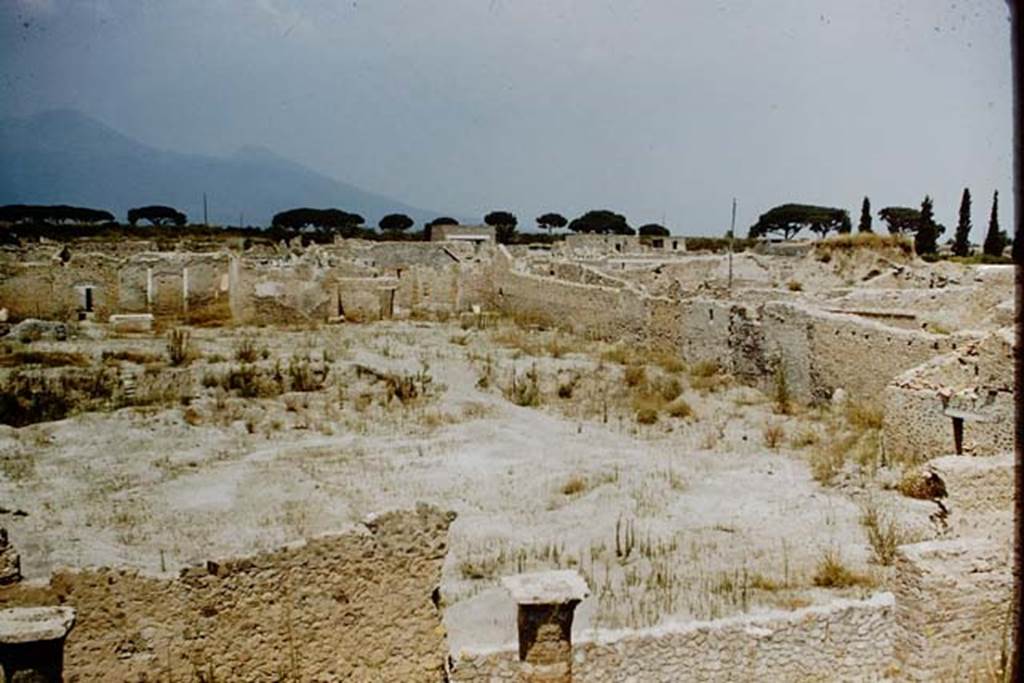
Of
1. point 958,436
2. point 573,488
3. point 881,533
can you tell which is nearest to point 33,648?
point 573,488

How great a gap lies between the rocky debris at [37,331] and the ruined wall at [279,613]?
16.3m

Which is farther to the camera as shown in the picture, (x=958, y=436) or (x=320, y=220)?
(x=320, y=220)

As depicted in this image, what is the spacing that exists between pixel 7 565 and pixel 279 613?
1750mm

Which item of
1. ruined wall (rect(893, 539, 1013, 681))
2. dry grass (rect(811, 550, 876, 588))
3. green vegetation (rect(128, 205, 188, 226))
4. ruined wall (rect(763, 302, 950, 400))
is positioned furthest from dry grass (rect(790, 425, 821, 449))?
green vegetation (rect(128, 205, 188, 226))

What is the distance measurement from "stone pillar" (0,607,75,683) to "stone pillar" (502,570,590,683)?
249 centimetres

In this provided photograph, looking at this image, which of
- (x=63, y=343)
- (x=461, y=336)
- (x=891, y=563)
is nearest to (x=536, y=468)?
(x=891, y=563)

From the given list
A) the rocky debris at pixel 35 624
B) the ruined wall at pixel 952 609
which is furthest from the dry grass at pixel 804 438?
the rocky debris at pixel 35 624

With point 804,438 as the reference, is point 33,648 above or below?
above

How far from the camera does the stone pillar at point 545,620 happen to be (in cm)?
602

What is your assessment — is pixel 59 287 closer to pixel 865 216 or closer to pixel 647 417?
pixel 647 417

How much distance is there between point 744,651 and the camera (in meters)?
6.98

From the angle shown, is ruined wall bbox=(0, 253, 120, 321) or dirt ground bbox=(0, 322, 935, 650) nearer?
dirt ground bbox=(0, 322, 935, 650)

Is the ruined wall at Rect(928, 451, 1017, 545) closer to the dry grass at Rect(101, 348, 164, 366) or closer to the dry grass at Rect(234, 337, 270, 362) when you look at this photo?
the dry grass at Rect(234, 337, 270, 362)

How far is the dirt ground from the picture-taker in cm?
921
